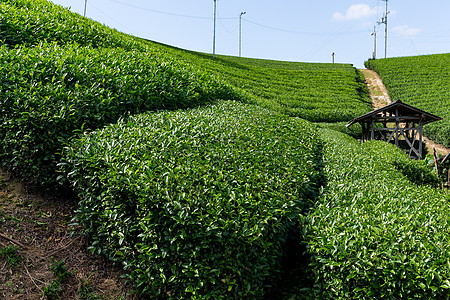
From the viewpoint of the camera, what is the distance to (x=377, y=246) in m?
4.05

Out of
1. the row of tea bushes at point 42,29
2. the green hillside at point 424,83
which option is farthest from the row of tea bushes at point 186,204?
the green hillside at point 424,83

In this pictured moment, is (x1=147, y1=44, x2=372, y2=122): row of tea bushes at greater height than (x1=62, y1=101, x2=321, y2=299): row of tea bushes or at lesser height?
greater

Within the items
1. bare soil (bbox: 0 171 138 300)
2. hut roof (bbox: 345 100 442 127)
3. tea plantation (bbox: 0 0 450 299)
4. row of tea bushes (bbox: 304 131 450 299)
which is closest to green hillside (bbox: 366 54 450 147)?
hut roof (bbox: 345 100 442 127)

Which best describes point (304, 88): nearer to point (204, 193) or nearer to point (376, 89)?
point (376, 89)

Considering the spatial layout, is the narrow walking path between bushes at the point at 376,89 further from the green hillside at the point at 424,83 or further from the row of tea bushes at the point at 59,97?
the row of tea bushes at the point at 59,97

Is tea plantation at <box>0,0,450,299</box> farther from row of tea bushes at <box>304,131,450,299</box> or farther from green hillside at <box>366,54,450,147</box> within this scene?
green hillside at <box>366,54,450,147</box>

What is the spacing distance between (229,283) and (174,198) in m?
1.21

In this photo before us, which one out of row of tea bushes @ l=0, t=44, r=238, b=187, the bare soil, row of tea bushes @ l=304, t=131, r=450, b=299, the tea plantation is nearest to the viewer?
row of tea bushes @ l=304, t=131, r=450, b=299

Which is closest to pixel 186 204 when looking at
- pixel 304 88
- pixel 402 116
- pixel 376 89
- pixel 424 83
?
pixel 402 116

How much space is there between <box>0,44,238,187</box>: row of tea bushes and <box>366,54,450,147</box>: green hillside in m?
21.8

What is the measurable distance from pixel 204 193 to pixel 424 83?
41133 mm

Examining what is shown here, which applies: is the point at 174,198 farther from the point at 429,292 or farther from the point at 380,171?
the point at 380,171

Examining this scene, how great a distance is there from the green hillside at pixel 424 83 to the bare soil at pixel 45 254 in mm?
24575

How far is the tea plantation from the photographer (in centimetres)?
406
